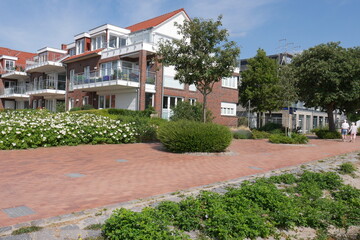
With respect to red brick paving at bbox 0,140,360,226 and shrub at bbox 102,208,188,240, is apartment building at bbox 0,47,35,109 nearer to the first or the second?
red brick paving at bbox 0,140,360,226

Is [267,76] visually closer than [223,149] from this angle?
No

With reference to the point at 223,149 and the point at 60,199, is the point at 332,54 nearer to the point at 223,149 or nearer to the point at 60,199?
the point at 223,149

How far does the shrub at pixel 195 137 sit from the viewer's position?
11203mm

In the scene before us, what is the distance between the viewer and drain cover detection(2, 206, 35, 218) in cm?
401

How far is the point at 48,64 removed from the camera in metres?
33.8

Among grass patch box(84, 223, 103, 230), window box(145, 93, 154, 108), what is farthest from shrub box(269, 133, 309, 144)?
grass patch box(84, 223, 103, 230)

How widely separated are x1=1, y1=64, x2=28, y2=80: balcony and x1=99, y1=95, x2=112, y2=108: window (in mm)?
18632

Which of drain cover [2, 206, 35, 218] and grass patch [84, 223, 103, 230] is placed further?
drain cover [2, 206, 35, 218]

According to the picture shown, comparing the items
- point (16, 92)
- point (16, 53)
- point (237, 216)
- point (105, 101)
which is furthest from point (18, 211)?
point (16, 53)

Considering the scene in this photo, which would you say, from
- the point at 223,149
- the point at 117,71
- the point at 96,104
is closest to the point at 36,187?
the point at 223,149

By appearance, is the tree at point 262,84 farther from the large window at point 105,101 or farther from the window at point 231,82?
the large window at point 105,101

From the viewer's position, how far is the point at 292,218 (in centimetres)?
432

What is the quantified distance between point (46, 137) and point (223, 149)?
6874mm

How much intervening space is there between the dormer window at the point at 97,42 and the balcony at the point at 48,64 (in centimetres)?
502
